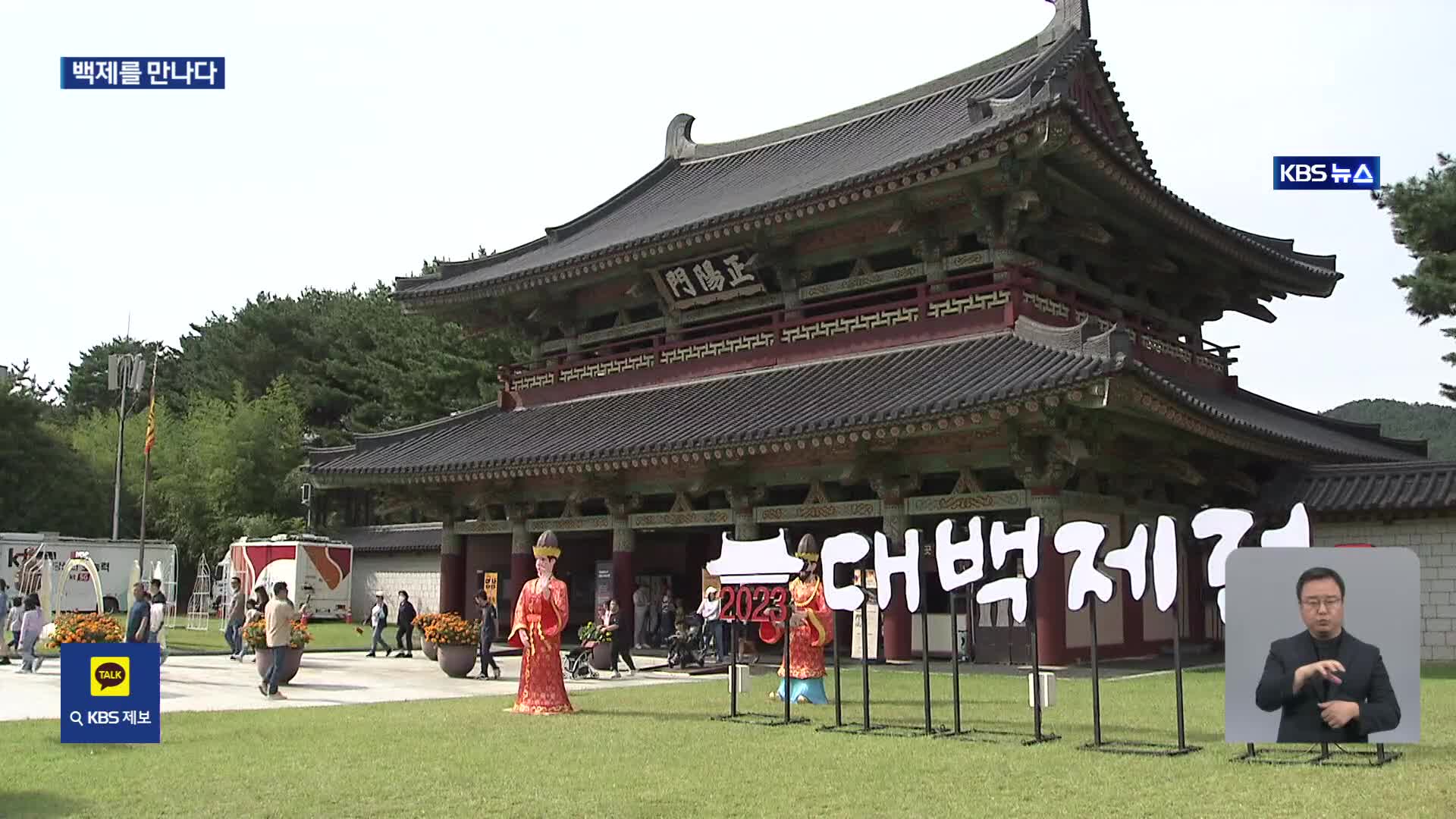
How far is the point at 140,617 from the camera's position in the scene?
17.4m

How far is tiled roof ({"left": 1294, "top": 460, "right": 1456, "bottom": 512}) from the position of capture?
1892cm

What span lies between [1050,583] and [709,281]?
9.49 metres

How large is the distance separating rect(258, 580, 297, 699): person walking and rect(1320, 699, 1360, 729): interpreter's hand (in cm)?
1279

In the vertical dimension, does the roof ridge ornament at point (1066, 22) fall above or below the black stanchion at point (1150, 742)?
above

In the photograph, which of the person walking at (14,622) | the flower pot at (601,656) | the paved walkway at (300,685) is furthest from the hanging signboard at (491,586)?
the person walking at (14,622)

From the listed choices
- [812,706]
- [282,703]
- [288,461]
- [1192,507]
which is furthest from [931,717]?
[288,461]

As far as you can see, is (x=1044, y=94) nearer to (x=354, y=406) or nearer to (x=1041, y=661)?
(x=1041, y=661)

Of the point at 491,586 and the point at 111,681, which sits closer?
the point at 111,681

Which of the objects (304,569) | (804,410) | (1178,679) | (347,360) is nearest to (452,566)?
(804,410)

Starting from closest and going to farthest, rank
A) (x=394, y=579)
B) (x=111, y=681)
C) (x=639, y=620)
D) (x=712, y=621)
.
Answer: (x=111, y=681) → (x=712, y=621) → (x=639, y=620) → (x=394, y=579)

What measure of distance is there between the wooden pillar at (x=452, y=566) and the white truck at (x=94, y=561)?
10936 millimetres

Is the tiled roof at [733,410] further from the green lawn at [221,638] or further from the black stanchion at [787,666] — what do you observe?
the green lawn at [221,638]

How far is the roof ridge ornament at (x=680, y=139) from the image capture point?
108 ft

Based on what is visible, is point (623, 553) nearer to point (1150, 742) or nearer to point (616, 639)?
point (616, 639)
